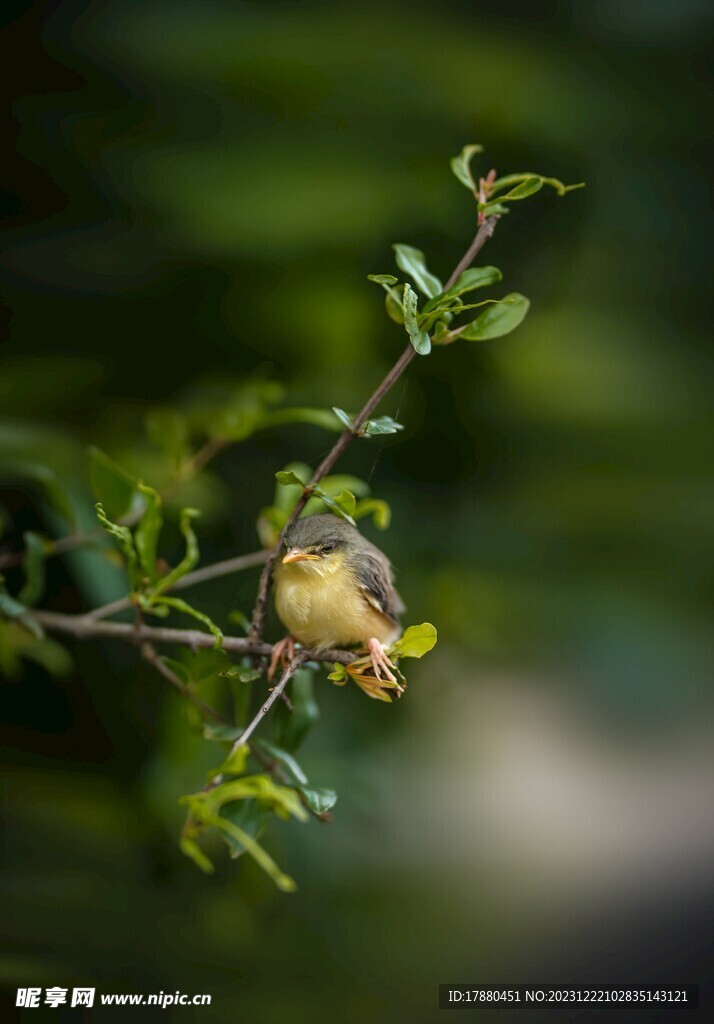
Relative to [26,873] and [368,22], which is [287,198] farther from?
[26,873]

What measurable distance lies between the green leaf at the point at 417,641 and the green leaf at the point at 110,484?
0.25m

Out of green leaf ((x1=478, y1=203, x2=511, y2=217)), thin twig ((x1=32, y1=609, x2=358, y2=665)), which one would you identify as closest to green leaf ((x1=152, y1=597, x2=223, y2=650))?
thin twig ((x1=32, y1=609, x2=358, y2=665))

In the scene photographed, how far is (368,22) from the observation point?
83cm

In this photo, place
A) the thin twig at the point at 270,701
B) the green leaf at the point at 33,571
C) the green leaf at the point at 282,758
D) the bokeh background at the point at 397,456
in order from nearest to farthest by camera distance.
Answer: the thin twig at the point at 270,701, the green leaf at the point at 282,758, the green leaf at the point at 33,571, the bokeh background at the point at 397,456

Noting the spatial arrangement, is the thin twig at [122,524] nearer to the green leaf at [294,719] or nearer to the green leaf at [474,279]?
the green leaf at [294,719]

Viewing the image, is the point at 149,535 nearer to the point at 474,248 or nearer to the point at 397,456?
the point at 474,248

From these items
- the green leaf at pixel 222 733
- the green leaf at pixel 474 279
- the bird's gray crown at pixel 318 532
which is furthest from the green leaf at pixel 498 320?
the green leaf at pixel 222 733

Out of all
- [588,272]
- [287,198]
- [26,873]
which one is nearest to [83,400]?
[287,198]

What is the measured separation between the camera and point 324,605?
53cm

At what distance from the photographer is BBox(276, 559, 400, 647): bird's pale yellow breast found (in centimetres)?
53

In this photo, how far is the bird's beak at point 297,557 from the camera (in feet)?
1.66

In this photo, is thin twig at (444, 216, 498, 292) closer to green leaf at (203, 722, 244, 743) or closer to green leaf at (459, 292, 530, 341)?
green leaf at (459, 292, 530, 341)

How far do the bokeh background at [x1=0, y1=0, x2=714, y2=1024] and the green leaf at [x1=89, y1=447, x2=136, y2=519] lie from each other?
0.09m

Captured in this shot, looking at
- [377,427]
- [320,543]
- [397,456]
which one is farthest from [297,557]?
[397,456]
